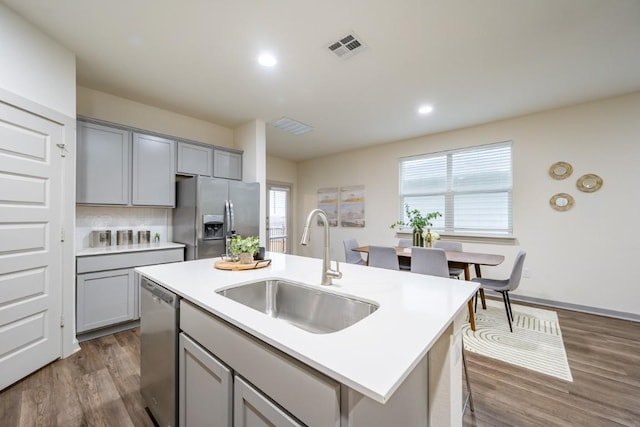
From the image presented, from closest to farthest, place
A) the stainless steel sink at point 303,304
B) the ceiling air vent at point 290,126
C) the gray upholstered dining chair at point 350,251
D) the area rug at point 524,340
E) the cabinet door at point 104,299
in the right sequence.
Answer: the stainless steel sink at point 303,304 → the area rug at point 524,340 → the cabinet door at point 104,299 → the ceiling air vent at point 290,126 → the gray upholstered dining chair at point 350,251

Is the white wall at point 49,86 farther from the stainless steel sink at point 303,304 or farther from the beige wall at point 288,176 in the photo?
the beige wall at point 288,176

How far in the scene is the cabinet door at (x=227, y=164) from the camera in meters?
3.77

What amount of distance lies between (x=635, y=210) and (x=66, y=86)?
6.08m

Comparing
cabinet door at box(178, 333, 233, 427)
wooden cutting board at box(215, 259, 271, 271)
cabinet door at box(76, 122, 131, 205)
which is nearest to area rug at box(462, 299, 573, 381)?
wooden cutting board at box(215, 259, 271, 271)

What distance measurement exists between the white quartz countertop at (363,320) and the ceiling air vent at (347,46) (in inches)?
73.6

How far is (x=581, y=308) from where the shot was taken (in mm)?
3295

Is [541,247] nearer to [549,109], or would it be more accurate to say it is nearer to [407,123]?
A: [549,109]

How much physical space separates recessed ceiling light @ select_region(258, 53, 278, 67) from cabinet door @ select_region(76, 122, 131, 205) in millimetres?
1810

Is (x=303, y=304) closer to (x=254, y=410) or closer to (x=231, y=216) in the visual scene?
(x=254, y=410)

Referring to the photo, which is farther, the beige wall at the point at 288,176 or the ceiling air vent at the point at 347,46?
the beige wall at the point at 288,176

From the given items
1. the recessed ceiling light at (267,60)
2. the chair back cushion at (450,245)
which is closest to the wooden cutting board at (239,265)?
the recessed ceiling light at (267,60)

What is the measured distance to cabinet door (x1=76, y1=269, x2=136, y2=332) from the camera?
98.7 inches

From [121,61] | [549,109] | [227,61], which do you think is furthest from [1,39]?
[549,109]

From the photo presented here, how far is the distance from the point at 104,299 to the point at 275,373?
2763mm
